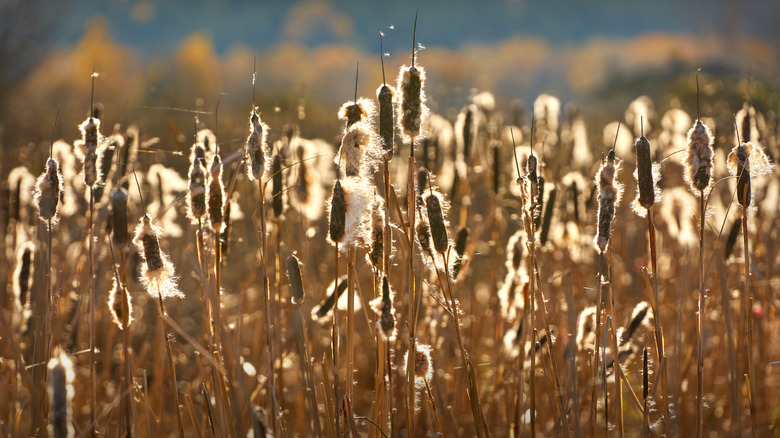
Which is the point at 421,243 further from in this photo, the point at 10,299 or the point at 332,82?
the point at 332,82

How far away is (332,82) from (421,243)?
20965mm

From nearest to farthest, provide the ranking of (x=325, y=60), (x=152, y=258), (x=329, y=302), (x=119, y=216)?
1. (x=119, y=216)
2. (x=152, y=258)
3. (x=329, y=302)
4. (x=325, y=60)

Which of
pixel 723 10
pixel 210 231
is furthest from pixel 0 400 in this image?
pixel 723 10

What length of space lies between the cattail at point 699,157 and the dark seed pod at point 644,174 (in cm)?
12

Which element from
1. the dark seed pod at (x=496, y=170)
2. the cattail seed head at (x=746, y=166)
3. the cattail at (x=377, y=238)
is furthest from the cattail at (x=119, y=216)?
the dark seed pod at (x=496, y=170)

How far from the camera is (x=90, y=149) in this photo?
152cm

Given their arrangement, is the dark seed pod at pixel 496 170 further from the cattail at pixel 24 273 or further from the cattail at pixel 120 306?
the cattail at pixel 24 273

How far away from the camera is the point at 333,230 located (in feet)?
4.49

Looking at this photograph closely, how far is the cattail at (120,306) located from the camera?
1.49 m

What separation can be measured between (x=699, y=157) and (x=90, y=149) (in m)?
1.37

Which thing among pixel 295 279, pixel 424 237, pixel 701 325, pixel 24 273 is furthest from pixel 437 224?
pixel 24 273

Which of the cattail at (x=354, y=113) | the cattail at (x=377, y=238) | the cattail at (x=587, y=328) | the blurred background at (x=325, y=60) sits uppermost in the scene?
the blurred background at (x=325, y=60)

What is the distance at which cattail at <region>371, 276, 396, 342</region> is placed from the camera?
4.56 feet

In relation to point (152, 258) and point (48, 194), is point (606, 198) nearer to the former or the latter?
point (152, 258)
